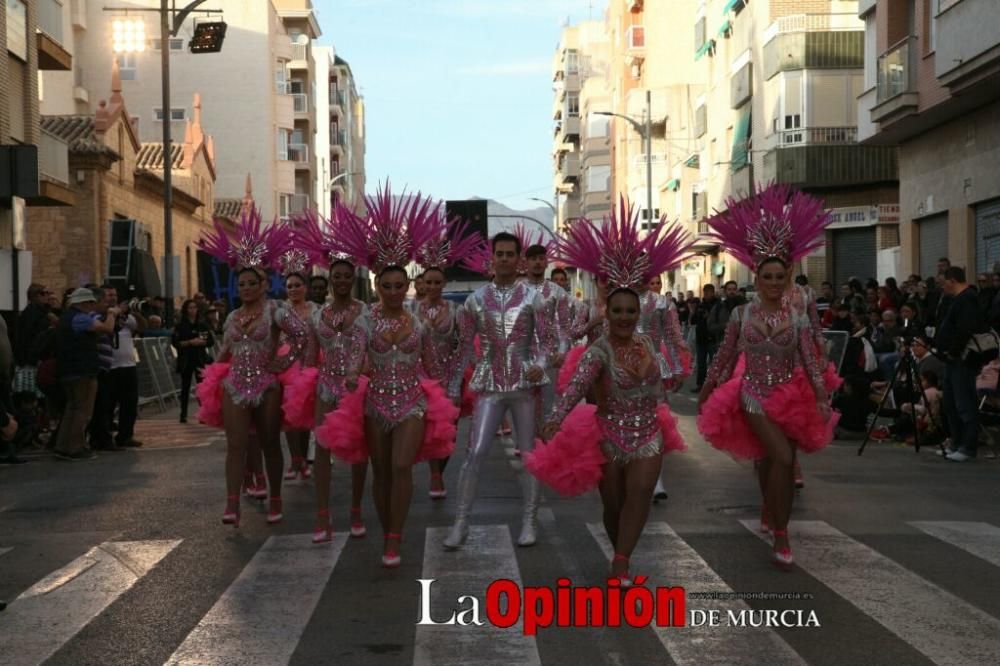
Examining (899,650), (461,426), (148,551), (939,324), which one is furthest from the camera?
(461,426)

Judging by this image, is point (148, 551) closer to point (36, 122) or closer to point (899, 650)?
point (899, 650)

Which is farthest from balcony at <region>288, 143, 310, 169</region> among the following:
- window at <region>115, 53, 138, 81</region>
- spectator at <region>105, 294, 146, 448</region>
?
spectator at <region>105, 294, 146, 448</region>

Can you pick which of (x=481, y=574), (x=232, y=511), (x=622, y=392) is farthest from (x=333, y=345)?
(x=622, y=392)

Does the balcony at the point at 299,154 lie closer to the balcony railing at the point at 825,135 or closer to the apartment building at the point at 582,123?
the apartment building at the point at 582,123

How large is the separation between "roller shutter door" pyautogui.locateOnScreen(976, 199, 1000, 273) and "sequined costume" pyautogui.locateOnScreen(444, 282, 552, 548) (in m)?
17.8

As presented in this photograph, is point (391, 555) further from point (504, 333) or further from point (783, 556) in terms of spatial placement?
point (783, 556)

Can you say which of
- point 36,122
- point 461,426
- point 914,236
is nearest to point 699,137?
point 914,236

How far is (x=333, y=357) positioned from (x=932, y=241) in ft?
72.0

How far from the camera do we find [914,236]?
31.1 meters

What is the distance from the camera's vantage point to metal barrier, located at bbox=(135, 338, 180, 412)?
79.6ft

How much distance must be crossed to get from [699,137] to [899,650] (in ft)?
177

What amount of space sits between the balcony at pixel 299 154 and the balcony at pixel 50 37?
50206 millimetres

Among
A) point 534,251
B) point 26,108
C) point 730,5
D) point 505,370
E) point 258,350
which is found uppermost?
point 730,5

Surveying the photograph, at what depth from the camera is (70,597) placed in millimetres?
8172
